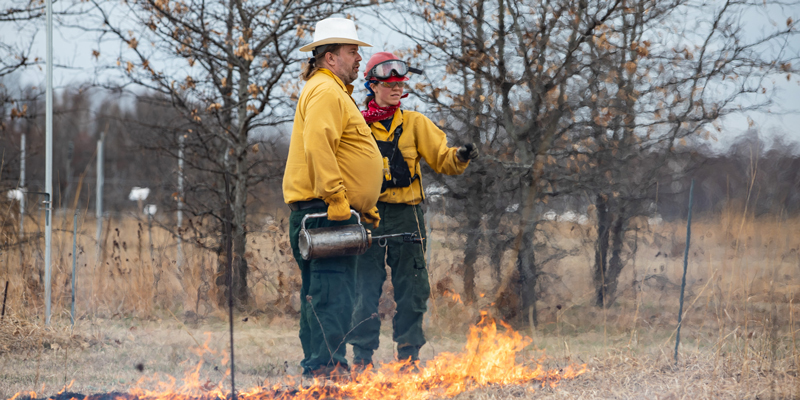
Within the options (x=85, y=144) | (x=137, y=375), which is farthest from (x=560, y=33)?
(x=85, y=144)

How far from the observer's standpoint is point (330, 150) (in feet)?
10.9

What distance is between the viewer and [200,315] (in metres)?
6.32

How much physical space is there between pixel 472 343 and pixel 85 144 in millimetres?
37474

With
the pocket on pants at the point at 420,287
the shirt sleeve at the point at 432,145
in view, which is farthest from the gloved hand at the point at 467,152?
the pocket on pants at the point at 420,287

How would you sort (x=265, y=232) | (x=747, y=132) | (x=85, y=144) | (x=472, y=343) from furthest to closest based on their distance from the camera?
(x=85, y=144) < (x=265, y=232) < (x=747, y=132) < (x=472, y=343)

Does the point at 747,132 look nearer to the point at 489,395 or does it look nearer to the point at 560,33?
the point at 560,33

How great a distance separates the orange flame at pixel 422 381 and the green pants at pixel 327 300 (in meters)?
0.17

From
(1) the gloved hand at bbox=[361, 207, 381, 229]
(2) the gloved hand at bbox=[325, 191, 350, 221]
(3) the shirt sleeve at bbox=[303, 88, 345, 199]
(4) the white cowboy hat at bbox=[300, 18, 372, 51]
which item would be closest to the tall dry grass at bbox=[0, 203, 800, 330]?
(1) the gloved hand at bbox=[361, 207, 381, 229]

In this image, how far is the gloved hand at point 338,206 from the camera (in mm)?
3305

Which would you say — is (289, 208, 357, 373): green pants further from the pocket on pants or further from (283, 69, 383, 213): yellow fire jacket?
the pocket on pants

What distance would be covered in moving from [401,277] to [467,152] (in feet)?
3.00

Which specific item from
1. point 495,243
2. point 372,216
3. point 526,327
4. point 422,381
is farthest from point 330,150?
point 526,327

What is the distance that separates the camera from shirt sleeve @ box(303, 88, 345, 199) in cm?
327

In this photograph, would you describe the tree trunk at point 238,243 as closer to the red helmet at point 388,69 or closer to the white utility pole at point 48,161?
the white utility pole at point 48,161
